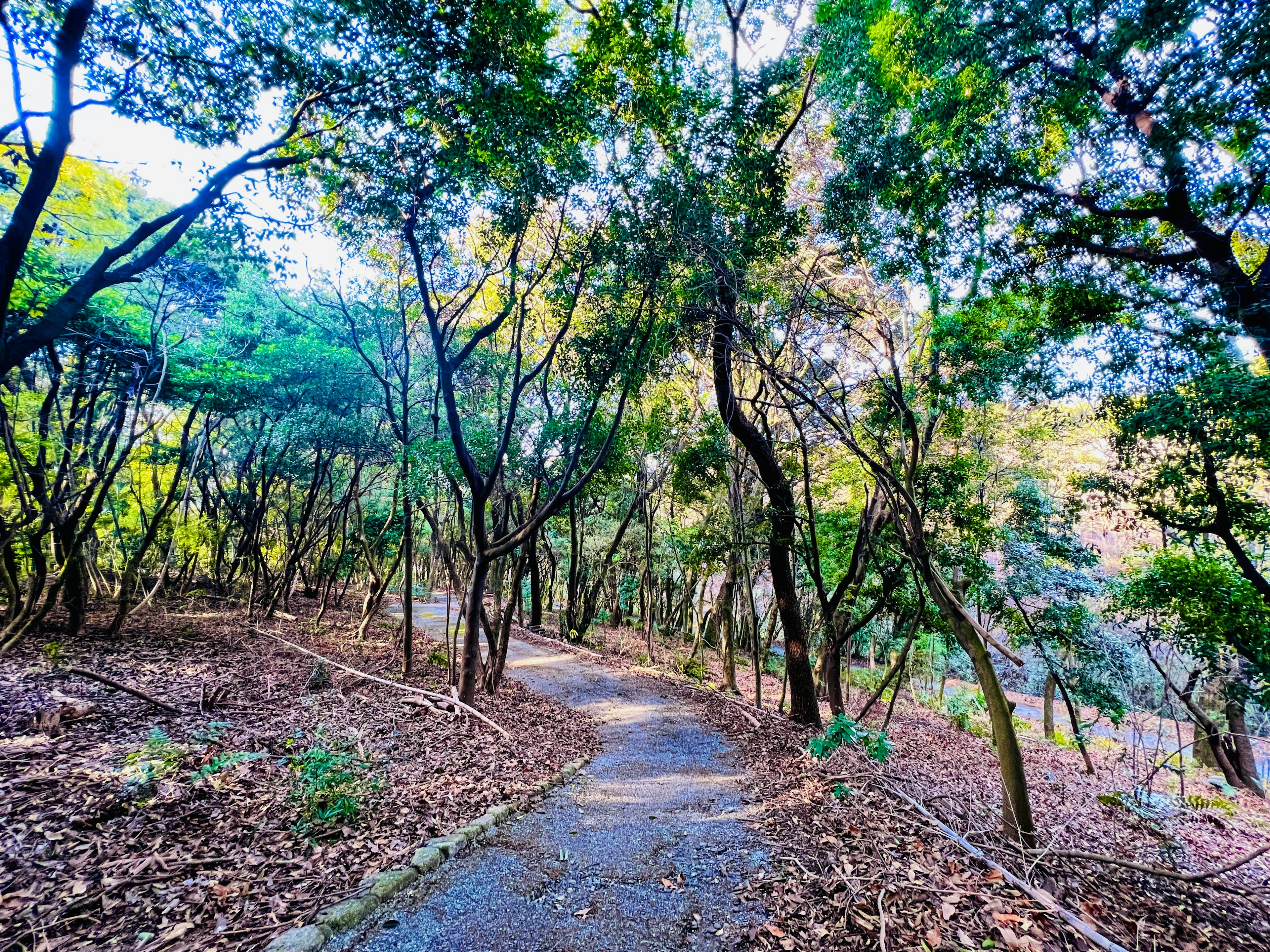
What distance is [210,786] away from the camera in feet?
13.9

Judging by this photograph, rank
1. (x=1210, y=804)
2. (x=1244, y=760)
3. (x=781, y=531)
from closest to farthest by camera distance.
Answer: (x=781, y=531) → (x=1210, y=804) → (x=1244, y=760)

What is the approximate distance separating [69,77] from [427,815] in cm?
614

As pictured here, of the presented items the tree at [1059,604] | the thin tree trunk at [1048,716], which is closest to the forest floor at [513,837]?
the tree at [1059,604]

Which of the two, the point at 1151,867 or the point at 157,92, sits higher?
the point at 157,92

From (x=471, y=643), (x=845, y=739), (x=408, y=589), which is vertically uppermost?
(x=408, y=589)

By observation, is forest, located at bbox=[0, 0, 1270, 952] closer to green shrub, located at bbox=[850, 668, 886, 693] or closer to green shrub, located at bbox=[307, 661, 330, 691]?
green shrub, located at bbox=[307, 661, 330, 691]

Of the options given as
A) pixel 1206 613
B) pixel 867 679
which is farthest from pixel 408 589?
pixel 867 679

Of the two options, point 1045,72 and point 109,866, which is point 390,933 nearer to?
point 109,866

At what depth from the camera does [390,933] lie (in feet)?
9.89

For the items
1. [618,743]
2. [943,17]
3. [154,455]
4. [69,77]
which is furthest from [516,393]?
[154,455]

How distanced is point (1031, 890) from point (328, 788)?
542 centimetres

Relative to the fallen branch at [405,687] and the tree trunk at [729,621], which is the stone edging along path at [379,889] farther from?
the tree trunk at [729,621]

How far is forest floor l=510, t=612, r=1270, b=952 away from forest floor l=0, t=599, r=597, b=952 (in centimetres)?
276

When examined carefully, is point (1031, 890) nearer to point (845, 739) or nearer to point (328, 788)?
point (845, 739)
